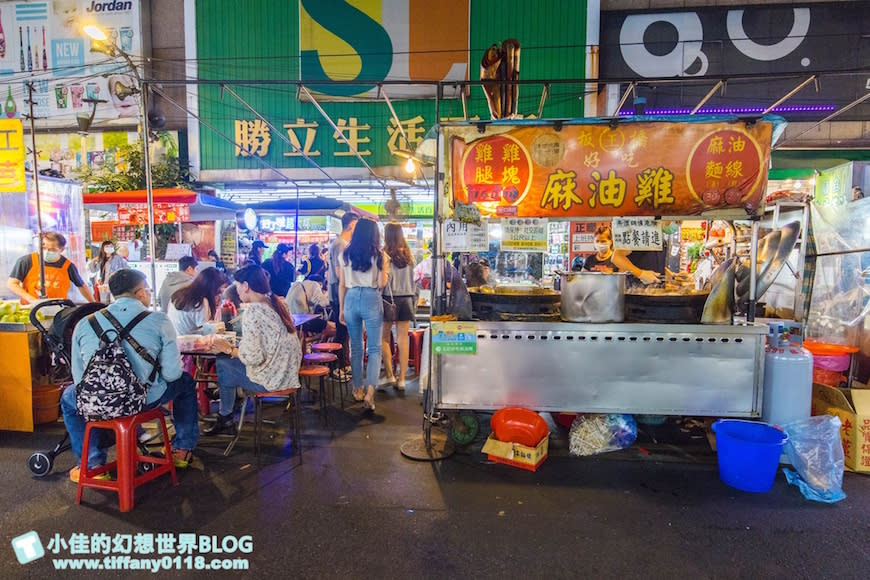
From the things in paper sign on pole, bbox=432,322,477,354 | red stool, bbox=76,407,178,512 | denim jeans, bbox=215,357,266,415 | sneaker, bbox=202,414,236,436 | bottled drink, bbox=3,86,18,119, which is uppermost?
bottled drink, bbox=3,86,18,119

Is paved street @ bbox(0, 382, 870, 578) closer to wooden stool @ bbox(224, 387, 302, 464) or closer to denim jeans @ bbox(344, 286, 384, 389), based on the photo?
wooden stool @ bbox(224, 387, 302, 464)

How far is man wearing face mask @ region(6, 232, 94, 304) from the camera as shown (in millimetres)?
6078

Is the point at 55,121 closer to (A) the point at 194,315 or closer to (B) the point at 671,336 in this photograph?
(A) the point at 194,315

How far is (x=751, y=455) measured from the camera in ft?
12.3

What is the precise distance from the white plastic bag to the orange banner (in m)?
1.96

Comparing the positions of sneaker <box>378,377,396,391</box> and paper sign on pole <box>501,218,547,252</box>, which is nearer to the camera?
paper sign on pole <box>501,218,547,252</box>

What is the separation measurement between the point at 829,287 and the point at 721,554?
185 inches

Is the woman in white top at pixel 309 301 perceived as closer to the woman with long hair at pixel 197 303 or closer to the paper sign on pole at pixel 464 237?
the woman with long hair at pixel 197 303

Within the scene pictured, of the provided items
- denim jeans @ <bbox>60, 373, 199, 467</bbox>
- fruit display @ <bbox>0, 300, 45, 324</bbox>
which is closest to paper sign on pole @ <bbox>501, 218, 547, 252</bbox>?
denim jeans @ <bbox>60, 373, 199, 467</bbox>

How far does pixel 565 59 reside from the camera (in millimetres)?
11305

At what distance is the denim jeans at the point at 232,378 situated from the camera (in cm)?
428

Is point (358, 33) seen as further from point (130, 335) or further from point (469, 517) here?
point (469, 517)

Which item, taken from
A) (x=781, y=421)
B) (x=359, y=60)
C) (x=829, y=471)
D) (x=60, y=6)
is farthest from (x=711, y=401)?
(x=60, y=6)

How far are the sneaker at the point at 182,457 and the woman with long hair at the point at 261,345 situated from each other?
0.70m
